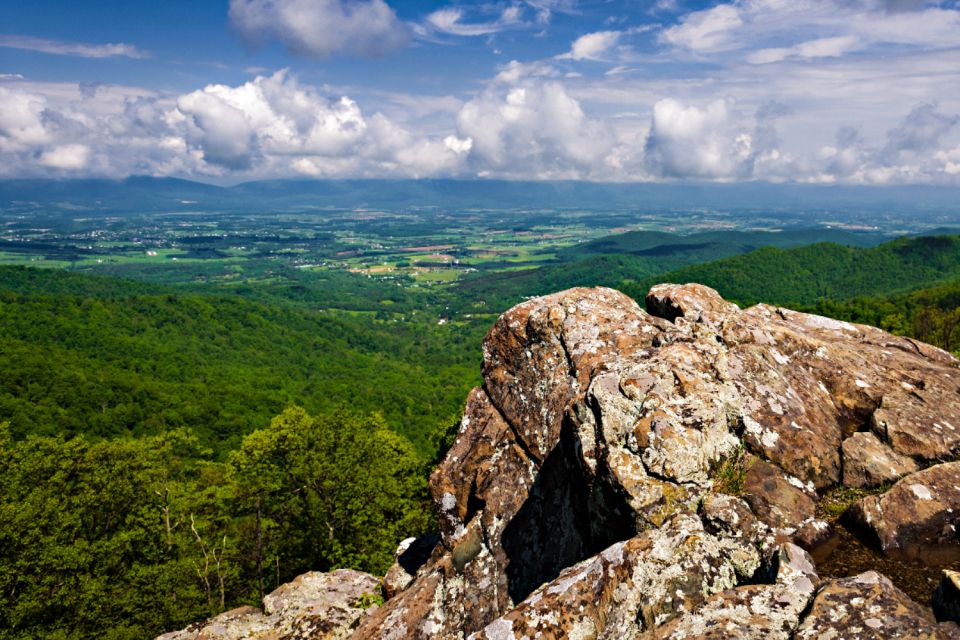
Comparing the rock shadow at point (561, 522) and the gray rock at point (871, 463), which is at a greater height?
the gray rock at point (871, 463)

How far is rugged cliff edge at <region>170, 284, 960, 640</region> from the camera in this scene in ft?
27.7

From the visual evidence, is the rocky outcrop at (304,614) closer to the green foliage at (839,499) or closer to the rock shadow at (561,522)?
the rock shadow at (561,522)

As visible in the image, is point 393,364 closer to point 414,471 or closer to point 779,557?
point 414,471

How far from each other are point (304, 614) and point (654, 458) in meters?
13.7

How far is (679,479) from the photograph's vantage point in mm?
10656

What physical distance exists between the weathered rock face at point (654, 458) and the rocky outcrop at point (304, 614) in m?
2.44

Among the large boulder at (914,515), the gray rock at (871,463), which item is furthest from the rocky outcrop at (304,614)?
the gray rock at (871,463)

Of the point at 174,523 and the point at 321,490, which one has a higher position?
the point at 321,490

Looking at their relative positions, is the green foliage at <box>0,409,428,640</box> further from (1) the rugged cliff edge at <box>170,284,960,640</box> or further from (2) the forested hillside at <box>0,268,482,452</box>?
(2) the forested hillside at <box>0,268,482,452</box>

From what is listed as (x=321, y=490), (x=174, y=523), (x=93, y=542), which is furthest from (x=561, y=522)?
(x=174, y=523)

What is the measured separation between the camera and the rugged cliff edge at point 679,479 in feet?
27.7

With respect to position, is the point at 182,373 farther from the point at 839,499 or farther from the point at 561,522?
the point at 839,499

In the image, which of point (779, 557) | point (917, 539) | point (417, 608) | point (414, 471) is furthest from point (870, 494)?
point (414, 471)

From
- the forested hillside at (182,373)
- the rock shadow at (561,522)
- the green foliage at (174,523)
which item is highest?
the rock shadow at (561,522)
